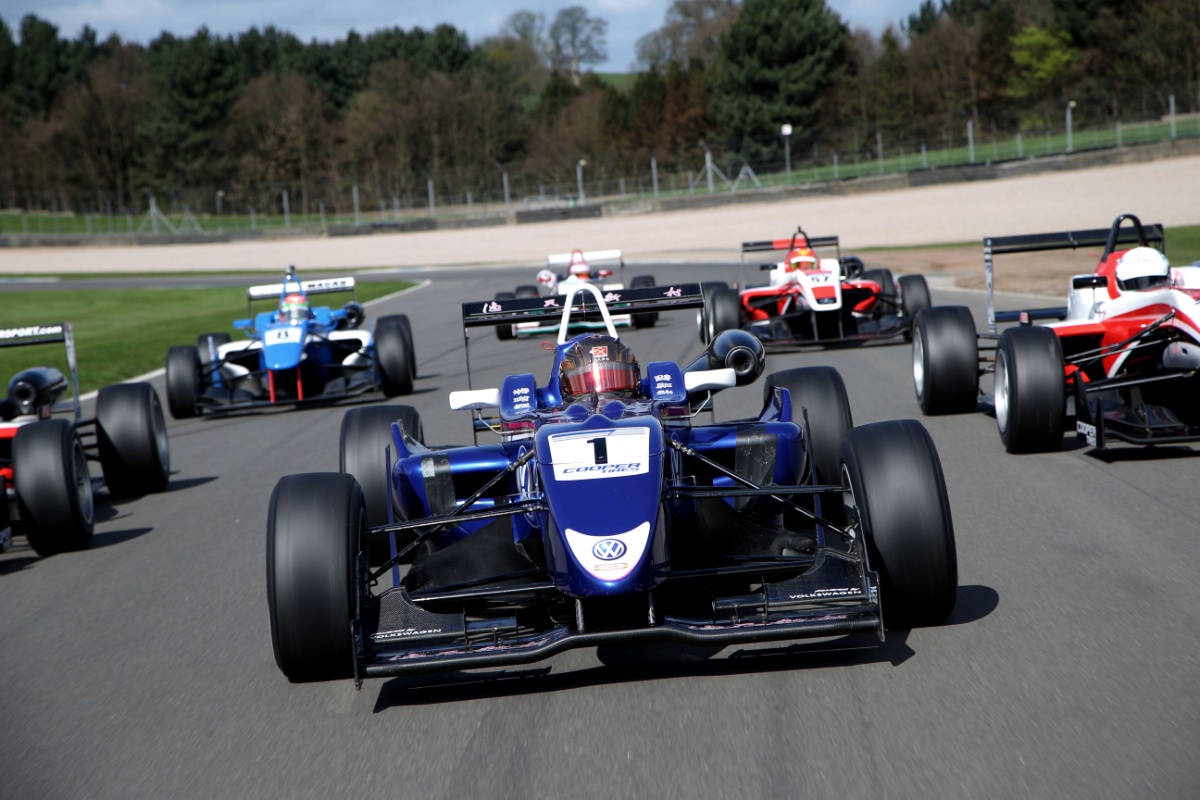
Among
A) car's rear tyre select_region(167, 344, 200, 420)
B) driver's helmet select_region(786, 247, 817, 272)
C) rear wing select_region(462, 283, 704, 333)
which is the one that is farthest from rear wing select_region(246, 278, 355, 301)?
rear wing select_region(462, 283, 704, 333)

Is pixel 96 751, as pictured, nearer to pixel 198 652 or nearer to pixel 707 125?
pixel 198 652

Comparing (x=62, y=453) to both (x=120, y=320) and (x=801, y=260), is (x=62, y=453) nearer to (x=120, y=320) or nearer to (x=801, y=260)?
(x=801, y=260)

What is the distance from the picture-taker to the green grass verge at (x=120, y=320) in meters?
22.2

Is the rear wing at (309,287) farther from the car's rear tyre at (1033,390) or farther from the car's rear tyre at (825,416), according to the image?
the car's rear tyre at (825,416)

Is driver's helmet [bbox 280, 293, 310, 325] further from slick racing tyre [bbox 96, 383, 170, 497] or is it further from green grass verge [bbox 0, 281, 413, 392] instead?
slick racing tyre [bbox 96, 383, 170, 497]

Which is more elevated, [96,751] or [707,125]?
[707,125]

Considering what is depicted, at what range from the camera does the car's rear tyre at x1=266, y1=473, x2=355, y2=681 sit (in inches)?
196

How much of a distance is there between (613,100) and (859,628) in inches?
3599

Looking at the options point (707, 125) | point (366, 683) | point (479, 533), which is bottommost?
point (366, 683)

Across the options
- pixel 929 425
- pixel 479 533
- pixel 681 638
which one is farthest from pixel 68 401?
pixel 681 638

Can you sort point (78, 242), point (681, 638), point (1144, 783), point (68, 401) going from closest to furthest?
point (1144, 783)
point (681, 638)
point (68, 401)
point (78, 242)

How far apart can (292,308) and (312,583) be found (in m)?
10.8

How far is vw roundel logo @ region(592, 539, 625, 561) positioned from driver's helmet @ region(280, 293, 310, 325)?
441 inches

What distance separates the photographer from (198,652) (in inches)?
229
